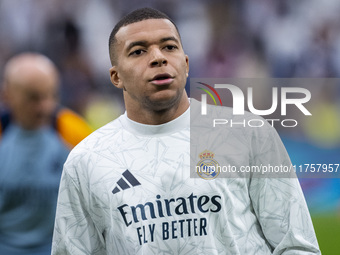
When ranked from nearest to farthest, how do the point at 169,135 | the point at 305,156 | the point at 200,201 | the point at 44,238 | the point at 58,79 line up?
the point at 200,201 → the point at 169,135 → the point at 44,238 → the point at 58,79 → the point at 305,156

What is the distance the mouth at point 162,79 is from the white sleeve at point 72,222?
488mm

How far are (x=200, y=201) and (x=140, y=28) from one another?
2.18ft

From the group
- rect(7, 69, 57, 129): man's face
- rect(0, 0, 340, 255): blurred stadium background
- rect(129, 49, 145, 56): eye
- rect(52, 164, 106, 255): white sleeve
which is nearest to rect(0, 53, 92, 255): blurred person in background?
rect(7, 69, 57, 129): man's face

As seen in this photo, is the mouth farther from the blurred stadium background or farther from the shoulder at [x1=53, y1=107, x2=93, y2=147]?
the blurred stadium background

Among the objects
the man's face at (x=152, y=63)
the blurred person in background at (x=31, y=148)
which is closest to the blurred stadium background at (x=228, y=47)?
the blurred person in background at (x=31, y=148)

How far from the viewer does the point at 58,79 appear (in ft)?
12.9

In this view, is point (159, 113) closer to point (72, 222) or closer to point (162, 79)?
point (162, 79)

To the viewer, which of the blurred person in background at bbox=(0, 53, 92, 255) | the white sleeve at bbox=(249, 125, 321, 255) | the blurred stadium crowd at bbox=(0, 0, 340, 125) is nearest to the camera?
the white sleeve at bbox=(249, 125, 321, 255)

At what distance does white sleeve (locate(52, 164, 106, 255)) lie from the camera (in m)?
1.83

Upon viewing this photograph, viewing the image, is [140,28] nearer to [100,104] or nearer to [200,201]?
[200,201]

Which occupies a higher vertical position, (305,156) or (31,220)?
(305,156)

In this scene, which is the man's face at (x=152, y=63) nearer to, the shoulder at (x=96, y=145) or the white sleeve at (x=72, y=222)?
the shoulder at (x=96, y=145)

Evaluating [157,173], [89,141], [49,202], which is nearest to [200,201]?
[157,173]

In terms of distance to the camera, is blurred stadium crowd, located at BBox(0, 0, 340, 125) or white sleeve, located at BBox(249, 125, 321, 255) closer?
white sleeve, located at BBox(249, 125, 321, 255)
